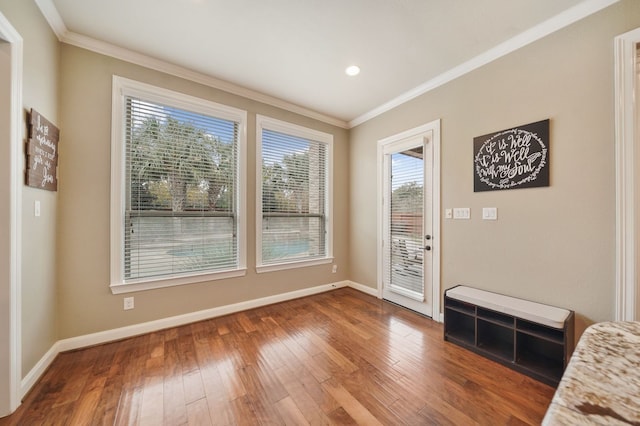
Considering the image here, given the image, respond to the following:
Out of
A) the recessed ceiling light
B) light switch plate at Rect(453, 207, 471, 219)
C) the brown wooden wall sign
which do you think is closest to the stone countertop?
light switch plate at Rect(453, 207, 471, 219)

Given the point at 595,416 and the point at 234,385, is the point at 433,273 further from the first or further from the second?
the point at 595,416

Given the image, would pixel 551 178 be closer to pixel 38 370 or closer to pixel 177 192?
pixel 177 192

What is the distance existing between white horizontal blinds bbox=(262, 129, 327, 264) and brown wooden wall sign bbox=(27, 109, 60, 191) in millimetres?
1934

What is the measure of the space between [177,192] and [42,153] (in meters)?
1.02

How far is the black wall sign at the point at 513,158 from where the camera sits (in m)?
2.06

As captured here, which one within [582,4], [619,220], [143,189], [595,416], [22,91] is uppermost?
[582,4]

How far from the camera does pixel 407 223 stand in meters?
3.20

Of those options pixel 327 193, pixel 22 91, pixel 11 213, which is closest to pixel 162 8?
pixel 22 91

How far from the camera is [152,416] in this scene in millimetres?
1492

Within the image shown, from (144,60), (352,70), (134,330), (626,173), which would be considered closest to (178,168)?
(144,60)

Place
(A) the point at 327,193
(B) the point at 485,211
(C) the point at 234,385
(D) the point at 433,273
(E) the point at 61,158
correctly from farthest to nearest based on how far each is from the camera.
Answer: (A) the point at 327,193 < (D) the point at 433,273 < (B) the point at 485,211 < (E) the point at 61,158 < (C) the point at 234,385

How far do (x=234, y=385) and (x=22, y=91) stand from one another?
2508 mm

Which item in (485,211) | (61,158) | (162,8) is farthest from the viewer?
(485,211)

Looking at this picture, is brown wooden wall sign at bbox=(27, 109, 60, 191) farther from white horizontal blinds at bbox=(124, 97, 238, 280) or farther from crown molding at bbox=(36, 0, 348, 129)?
crown molding at bbox=(36, 0, 348, 129)
